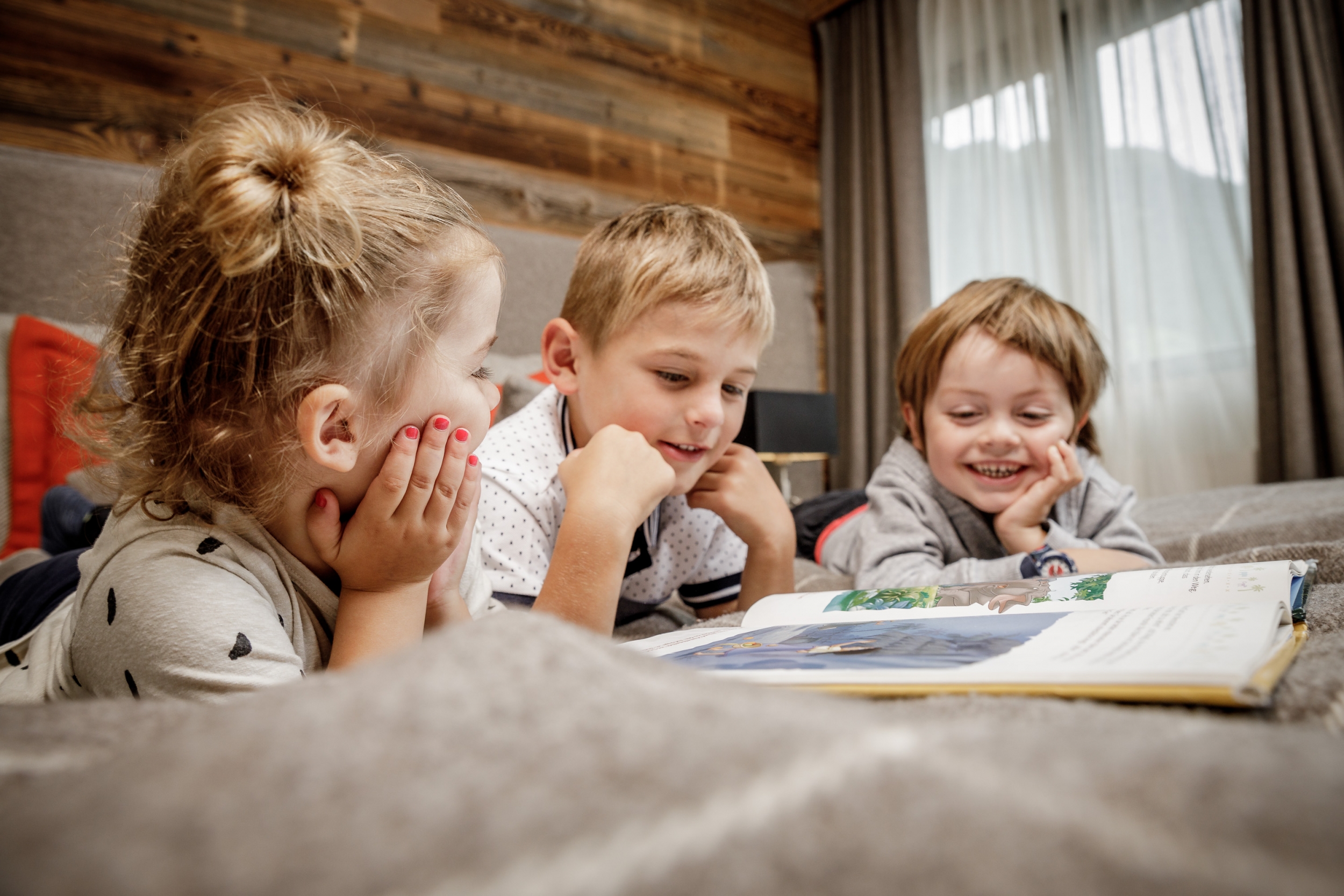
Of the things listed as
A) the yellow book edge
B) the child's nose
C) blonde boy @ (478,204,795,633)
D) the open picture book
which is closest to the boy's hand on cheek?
blonde boy @ (478,204,795,633)

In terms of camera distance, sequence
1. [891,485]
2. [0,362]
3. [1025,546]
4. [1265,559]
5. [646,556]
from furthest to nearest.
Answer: [0,362], [891,485], [1025,546], [646,556], [1265,559]

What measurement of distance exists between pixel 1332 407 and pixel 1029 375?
6.00 ft

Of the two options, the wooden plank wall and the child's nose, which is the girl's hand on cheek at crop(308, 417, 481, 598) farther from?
the wooden plank wall

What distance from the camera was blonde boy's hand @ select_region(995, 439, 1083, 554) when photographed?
1.12 m

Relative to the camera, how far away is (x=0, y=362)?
1408 millimetres

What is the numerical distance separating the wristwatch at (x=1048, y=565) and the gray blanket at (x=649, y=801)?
0.77m

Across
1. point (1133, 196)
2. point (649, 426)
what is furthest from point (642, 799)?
point (1133, 196)

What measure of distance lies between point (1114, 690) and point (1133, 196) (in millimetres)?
2992

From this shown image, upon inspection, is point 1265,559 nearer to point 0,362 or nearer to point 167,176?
point 167,176

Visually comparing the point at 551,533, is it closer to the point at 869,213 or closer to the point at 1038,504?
the point at 1038,504

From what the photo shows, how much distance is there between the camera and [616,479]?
2.75ft

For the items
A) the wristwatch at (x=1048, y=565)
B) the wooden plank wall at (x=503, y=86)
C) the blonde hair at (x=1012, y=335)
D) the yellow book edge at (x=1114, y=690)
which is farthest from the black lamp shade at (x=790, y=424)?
the yellow book edge at (x=1114, y=690)

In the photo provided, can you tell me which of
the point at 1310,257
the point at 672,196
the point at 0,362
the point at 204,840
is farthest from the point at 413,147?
the point at 1310,257

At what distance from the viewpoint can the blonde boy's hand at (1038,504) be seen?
1.12 metres
